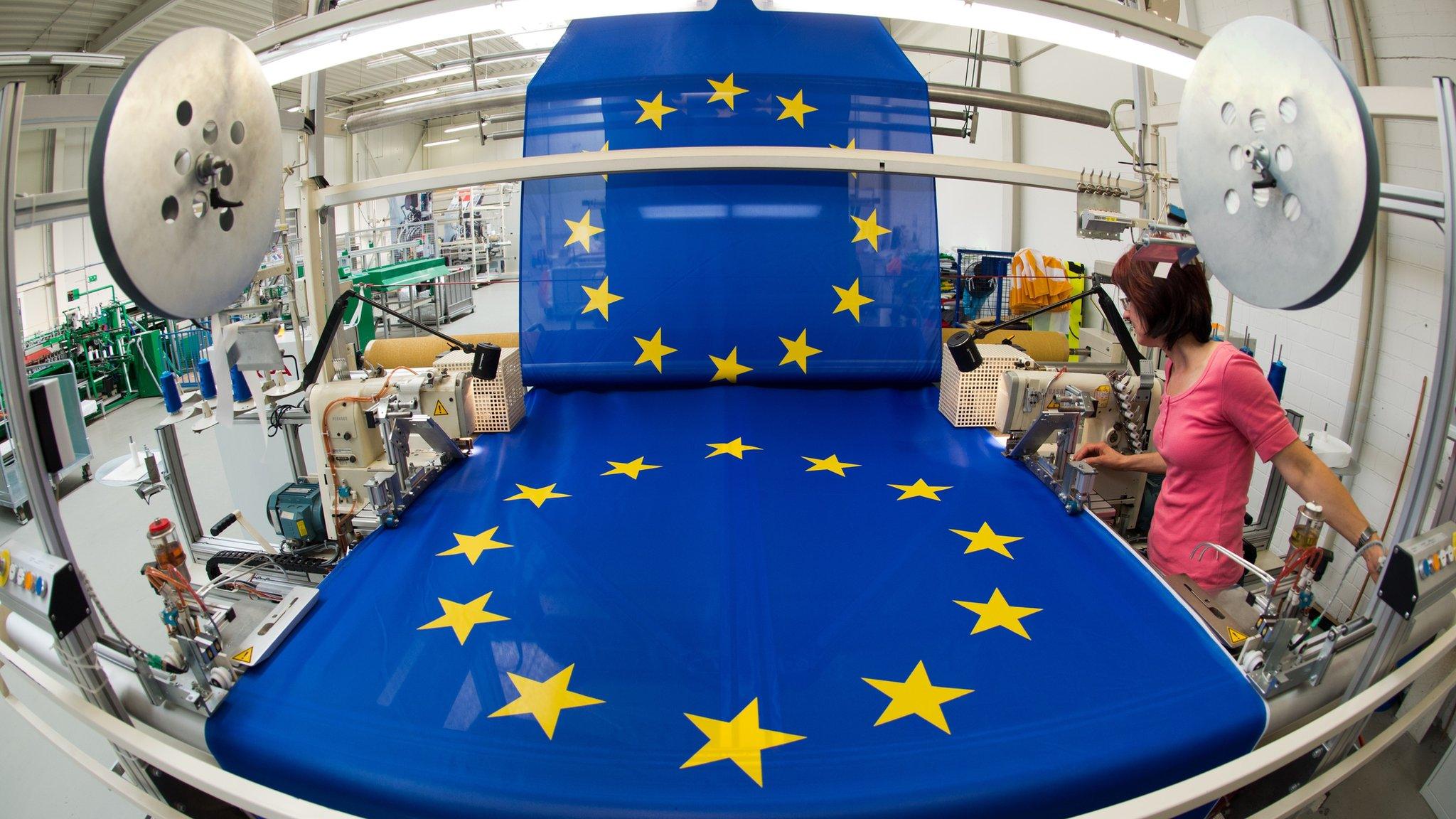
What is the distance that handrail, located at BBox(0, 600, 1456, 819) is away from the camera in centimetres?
107

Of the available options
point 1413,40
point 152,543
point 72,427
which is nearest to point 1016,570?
point 152,543

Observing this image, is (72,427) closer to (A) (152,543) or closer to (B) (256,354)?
(B) (256,354)

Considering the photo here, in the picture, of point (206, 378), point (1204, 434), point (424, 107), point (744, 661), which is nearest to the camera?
point (744, 661)

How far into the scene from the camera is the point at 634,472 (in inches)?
96.4

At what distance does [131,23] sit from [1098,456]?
1109cm

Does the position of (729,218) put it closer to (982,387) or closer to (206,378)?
(982,387)

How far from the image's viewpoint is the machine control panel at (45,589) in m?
1.15

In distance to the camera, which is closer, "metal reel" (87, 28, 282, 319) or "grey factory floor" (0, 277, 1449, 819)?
"metal reel" (87, 28, 282, 319)

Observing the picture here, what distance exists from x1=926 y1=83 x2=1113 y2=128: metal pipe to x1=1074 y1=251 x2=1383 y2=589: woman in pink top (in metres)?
2.77

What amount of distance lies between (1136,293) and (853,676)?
125cm

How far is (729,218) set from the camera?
3.14 meters

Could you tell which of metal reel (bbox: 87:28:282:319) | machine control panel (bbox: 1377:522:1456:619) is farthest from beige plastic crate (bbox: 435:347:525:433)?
machine control panel (bbox: 1377:522:1456:619)

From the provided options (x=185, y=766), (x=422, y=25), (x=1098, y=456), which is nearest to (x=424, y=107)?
(x=422, y=25)

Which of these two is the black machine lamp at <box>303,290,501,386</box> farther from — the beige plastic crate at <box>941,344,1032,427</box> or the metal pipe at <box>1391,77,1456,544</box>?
the metal pipe at <box>1391,77,1456,544</box>
